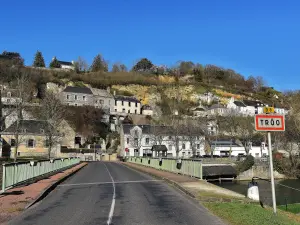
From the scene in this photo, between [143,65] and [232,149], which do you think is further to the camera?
[143,65]

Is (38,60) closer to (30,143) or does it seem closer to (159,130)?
(30,143)

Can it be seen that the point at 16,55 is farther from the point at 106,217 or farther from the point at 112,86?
the point at 106,217

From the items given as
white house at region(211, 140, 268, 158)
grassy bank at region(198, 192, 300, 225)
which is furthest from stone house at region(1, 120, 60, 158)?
grassy bank at region(198, 192, 300, 225)

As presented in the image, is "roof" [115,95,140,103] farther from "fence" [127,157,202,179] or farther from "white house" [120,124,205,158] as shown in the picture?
"fence" [127,157,202,179]

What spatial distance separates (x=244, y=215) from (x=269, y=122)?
281cm

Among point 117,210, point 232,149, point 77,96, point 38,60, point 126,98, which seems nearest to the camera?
point 117,210

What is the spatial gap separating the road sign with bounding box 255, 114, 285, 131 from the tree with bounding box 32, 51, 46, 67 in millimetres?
128842

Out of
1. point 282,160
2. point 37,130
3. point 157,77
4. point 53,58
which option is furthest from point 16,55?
point 282,160

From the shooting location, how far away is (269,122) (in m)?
9.31

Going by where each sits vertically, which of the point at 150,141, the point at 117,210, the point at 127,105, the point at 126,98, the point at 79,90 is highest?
the point at 79,90

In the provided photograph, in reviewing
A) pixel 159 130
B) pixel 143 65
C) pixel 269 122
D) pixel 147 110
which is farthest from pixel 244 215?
pixel 143 65

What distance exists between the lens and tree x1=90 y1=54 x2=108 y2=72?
14038 centimetres

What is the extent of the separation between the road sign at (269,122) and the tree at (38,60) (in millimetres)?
128842

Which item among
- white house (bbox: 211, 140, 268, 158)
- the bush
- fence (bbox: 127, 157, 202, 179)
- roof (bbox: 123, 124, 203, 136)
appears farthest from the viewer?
white house (bbox: 211, 140, 268, 158)
